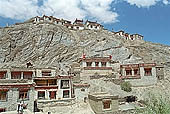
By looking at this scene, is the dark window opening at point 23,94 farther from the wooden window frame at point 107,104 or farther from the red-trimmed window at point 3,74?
the wooden window frame at point 107,104

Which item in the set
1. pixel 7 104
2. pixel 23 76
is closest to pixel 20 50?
pixel 23 76

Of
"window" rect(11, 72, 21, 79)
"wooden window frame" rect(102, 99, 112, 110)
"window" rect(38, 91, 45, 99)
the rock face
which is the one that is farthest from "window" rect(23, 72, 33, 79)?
"wooden window frame" rect(102, 99, 112, 110)

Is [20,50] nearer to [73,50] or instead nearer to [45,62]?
[45,62]

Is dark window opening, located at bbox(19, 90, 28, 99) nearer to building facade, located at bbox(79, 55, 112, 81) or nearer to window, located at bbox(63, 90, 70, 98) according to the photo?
window, located at bbox(63, 90, 70, 98)

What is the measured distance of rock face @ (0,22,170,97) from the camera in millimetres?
68000

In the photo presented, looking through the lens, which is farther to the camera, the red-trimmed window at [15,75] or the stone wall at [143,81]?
the stone wall at [143,81]

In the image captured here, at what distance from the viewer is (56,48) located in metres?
77.1

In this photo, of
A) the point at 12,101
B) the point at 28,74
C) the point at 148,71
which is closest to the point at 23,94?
the point at 12,101

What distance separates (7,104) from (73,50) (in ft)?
162

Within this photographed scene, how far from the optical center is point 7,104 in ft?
91.6

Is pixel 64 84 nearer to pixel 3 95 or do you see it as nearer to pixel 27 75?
pixel 27 75

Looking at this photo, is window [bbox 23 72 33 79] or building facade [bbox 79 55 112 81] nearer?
window [bbox 23 72 33 79]

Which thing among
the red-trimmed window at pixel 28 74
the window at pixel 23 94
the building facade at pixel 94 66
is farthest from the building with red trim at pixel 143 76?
the window at pixel 23 94

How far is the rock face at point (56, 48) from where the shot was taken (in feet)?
223
